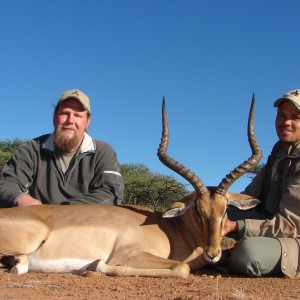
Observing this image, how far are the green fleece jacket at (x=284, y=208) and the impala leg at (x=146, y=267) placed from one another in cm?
99

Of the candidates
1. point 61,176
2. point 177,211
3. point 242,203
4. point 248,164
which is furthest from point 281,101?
point 61,176

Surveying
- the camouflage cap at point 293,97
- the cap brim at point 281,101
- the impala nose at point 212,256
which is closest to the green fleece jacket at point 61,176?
the impala nose at point 212,256

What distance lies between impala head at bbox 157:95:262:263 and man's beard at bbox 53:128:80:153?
1.44m

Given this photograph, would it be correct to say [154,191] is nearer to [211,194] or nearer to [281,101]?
[281,101]

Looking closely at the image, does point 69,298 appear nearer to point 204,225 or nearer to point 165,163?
point 204,225

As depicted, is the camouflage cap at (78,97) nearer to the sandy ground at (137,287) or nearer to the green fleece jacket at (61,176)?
the green fleece jacket at (61,176)

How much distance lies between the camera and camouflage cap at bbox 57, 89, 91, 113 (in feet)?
22.7

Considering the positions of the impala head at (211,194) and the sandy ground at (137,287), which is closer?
the sandy ground at (137,287)

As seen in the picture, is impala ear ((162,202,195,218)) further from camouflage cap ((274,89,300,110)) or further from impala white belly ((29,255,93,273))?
camouflage cap ((274,89,300,110))

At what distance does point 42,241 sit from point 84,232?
430 mm

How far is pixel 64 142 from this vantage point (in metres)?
6.72

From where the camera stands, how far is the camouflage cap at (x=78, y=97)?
22.7 ft

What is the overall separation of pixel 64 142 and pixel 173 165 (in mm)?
1713

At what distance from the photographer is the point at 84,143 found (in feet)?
22.8
